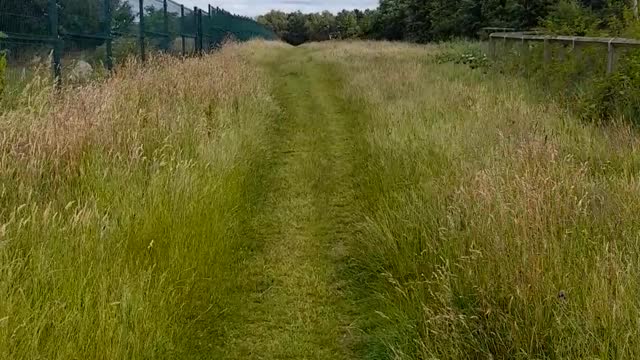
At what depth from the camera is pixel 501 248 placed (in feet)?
10.4

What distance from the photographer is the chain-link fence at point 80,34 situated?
23.2 ft

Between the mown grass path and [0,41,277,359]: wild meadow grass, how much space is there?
0.21 meters

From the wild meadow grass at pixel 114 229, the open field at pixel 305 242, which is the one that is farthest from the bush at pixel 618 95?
the wild meadow grass at pixel 114 229

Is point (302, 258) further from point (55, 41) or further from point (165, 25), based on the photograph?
point (165, 25)

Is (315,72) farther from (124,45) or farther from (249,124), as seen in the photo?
(249,124)

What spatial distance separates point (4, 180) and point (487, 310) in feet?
9.53

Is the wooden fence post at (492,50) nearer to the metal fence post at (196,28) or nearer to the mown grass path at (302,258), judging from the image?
the metal fence post at (196,28)

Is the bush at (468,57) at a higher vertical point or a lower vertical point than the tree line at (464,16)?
lower

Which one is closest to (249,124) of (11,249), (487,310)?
(11,249)

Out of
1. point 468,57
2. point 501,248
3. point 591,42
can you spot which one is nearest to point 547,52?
point 591,42

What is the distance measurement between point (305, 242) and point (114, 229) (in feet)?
6.20

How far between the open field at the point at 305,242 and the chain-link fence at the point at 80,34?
→ 4.52ft

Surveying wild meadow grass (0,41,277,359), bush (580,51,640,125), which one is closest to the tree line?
bush (580,51,640,125)

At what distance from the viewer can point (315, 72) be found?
2053 centimetres
